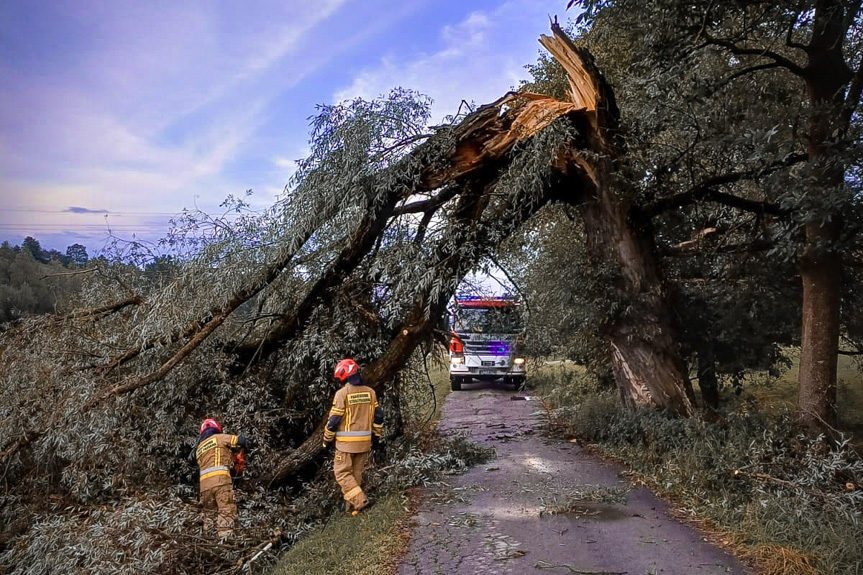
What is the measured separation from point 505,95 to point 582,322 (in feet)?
11.9

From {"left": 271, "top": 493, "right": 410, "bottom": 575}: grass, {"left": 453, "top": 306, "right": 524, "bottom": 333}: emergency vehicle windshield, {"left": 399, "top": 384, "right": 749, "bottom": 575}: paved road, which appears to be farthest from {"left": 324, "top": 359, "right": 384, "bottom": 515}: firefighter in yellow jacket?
{"left": 453, "top": 306, "right": 524, "bottom": 333}: emergency vehicle windshield

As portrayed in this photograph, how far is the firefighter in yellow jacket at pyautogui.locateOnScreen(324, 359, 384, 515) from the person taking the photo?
24.9 ft

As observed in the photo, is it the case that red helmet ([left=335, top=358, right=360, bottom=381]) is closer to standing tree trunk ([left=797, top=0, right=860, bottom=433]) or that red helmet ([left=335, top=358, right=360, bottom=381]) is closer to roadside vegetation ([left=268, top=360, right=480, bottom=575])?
roadside vegetation ([left=268, top=360, right=480, bottom=575])

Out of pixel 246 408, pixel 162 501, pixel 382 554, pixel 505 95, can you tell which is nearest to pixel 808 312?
pixel 505 95

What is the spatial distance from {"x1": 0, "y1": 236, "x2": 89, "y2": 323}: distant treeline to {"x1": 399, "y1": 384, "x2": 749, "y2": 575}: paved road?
5.99 m

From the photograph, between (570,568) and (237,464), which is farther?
(237,464)

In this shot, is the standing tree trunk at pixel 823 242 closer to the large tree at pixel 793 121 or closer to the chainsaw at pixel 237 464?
the large tree at pixel 793 121

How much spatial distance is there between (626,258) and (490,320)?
2.32 m

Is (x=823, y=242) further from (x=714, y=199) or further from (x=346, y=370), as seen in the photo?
(x=346, y=370)

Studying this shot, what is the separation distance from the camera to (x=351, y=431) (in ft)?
25.1

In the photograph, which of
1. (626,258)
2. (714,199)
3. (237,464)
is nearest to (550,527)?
(237,464)

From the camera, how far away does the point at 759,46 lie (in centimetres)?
1141

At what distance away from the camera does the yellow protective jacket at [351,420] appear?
7.62 meters

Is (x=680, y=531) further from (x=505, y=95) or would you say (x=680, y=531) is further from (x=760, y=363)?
(x=760, y=363)
